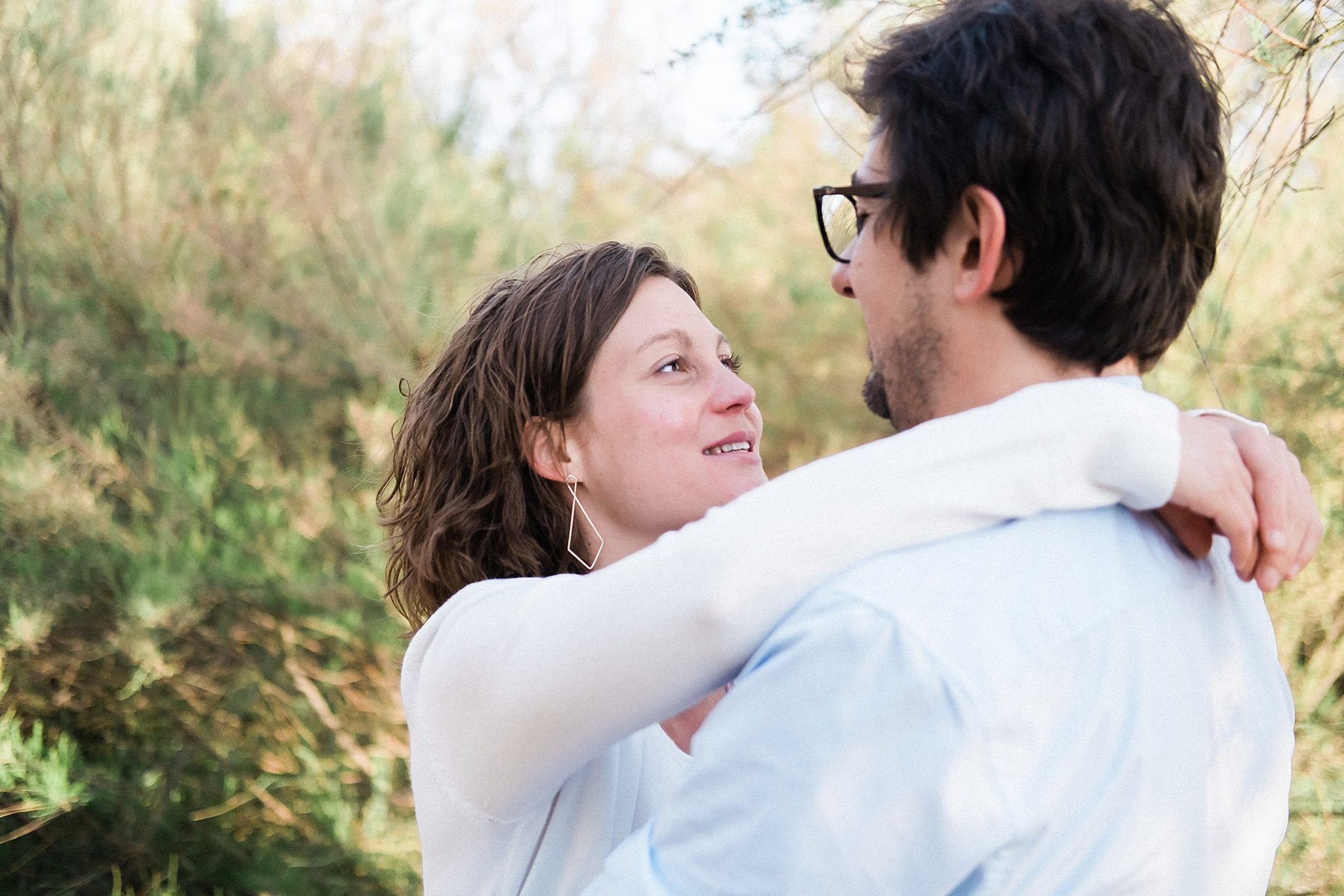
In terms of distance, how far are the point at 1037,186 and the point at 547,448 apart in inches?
45.3

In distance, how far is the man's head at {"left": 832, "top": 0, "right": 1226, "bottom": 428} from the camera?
1.24m

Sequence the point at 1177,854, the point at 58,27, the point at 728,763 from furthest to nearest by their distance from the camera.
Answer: the point at 58,27 → the point at 1177,854 → the point at 728,763

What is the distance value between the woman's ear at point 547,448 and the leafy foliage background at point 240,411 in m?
1.51

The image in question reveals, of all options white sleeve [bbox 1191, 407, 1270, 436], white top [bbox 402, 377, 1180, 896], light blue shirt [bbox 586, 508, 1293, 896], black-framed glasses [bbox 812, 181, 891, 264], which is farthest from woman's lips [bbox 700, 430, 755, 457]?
light blue shirt [bbox 586, 508, 1293, 896]

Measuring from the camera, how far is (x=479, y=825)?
5.06 feet

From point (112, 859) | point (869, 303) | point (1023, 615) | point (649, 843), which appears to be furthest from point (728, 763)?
point (112, 859)

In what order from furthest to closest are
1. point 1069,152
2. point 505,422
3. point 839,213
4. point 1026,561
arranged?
point 505,422 < point 839,213 < point 1069,152 < point 1026,561

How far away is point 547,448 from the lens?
2.17 meters

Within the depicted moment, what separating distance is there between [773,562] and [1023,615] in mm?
229

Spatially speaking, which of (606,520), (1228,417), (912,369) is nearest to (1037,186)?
(912,369)

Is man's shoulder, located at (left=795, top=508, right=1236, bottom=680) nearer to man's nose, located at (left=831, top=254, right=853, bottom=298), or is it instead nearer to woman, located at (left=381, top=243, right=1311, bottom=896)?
woman, located at (left=381, top=243, right=1311, bottom=896)

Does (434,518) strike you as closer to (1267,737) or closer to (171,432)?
(1267,737)

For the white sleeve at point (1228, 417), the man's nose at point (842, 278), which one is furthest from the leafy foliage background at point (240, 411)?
the white sleeve at point (1228, 417)

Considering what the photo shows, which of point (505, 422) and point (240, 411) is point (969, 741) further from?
point (240, 411)
